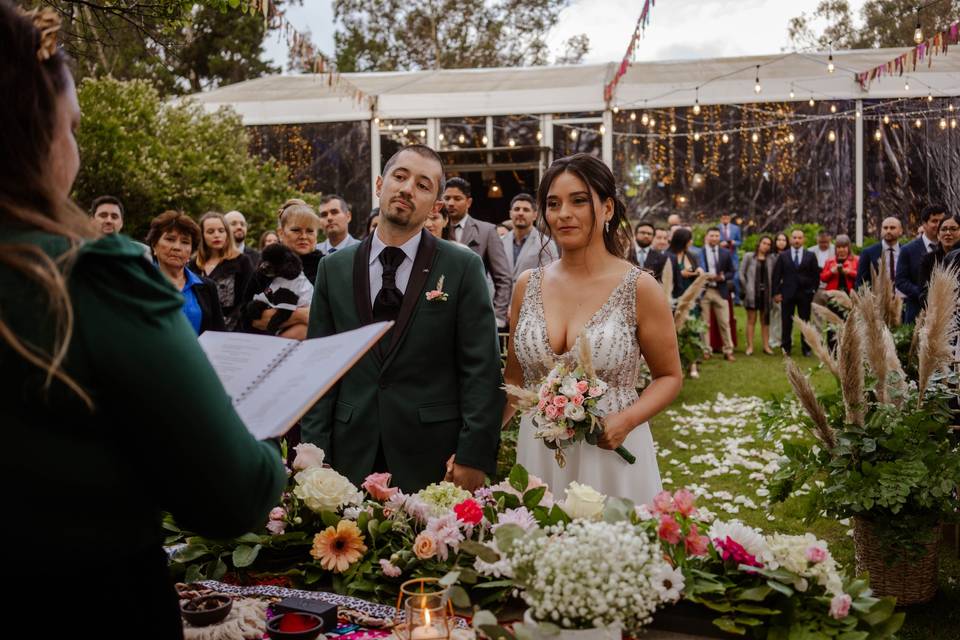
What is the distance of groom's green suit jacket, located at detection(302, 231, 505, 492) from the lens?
3283mm

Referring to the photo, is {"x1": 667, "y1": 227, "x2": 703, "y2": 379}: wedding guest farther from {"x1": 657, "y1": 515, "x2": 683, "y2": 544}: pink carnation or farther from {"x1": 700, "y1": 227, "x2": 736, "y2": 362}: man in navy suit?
{"x1": 657, "y1": 515, "x2": 683, "y2": 544}: pink carnation

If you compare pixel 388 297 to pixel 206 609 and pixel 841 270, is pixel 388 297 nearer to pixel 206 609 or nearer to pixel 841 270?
pixel 206 609

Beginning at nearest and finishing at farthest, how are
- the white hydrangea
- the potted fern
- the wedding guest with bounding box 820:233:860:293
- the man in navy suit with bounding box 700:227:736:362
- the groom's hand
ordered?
the white hydrangea, the groom's hand, the potted fern, the man in navy suit with bounding box 700:227:736:362, the wedding guest with bounding box 820:233:860:293

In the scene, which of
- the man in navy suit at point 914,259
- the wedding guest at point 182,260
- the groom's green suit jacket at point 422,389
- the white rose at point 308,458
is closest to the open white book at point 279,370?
the white rose at point 308,458

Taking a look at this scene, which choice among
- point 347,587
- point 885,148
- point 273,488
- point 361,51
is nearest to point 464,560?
point 347,587

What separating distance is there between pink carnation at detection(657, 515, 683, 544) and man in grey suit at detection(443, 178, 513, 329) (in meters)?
5.78

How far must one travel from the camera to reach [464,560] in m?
2.20

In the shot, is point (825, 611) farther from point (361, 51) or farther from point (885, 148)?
point (361, 51)

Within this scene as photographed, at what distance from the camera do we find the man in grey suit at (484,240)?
782 cm

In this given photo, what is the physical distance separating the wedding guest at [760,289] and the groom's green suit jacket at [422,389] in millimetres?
12312

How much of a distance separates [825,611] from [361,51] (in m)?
37.2

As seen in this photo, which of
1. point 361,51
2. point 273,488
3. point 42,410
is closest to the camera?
point 42,410

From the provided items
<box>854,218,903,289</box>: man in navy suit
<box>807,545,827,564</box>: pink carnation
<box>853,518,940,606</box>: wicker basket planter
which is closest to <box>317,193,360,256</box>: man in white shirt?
<box>853,518,940,606</box>: wicker basket planter

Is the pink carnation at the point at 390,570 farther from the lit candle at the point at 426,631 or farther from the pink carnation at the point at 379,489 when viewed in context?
the lit candle at the point at 426,631
